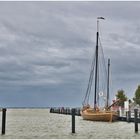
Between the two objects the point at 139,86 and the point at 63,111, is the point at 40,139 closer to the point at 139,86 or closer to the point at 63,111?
the point at 139,86

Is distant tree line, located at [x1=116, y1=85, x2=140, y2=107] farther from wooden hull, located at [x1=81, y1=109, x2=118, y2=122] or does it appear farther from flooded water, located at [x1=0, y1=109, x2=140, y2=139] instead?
flooded water, located at [x1=0, y1=109, x2=140, y2=139]

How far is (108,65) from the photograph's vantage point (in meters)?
99.0

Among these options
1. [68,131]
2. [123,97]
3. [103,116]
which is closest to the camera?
[68,131]

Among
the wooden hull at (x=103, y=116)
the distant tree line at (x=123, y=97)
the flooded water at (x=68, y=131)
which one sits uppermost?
the distant tree line at (x=123, y=97)

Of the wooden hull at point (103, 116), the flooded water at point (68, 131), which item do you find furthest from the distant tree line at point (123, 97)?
the flooded water at point (68, 131)

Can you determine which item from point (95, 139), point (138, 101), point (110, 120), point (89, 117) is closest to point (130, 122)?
point (110, 120)

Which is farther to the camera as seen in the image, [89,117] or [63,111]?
[63,111]

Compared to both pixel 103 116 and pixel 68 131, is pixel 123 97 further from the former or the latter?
pixel 68 131

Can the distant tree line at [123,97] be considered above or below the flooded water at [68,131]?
above

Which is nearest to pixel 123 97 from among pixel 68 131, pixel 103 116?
pixel 103 116

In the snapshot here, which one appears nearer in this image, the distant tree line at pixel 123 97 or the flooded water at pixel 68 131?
the flooded water at pixel 68 131

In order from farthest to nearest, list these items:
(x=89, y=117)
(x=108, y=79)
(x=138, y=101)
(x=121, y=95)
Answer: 1. (x=121, y=95)
2. (x=138, y=101)
3. (x=108, y=79)
4. (x=89, y=117)

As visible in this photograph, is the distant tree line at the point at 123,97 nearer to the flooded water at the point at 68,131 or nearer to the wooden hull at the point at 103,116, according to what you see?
the wooden hull at the point at 103,116

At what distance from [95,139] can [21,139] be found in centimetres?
610
